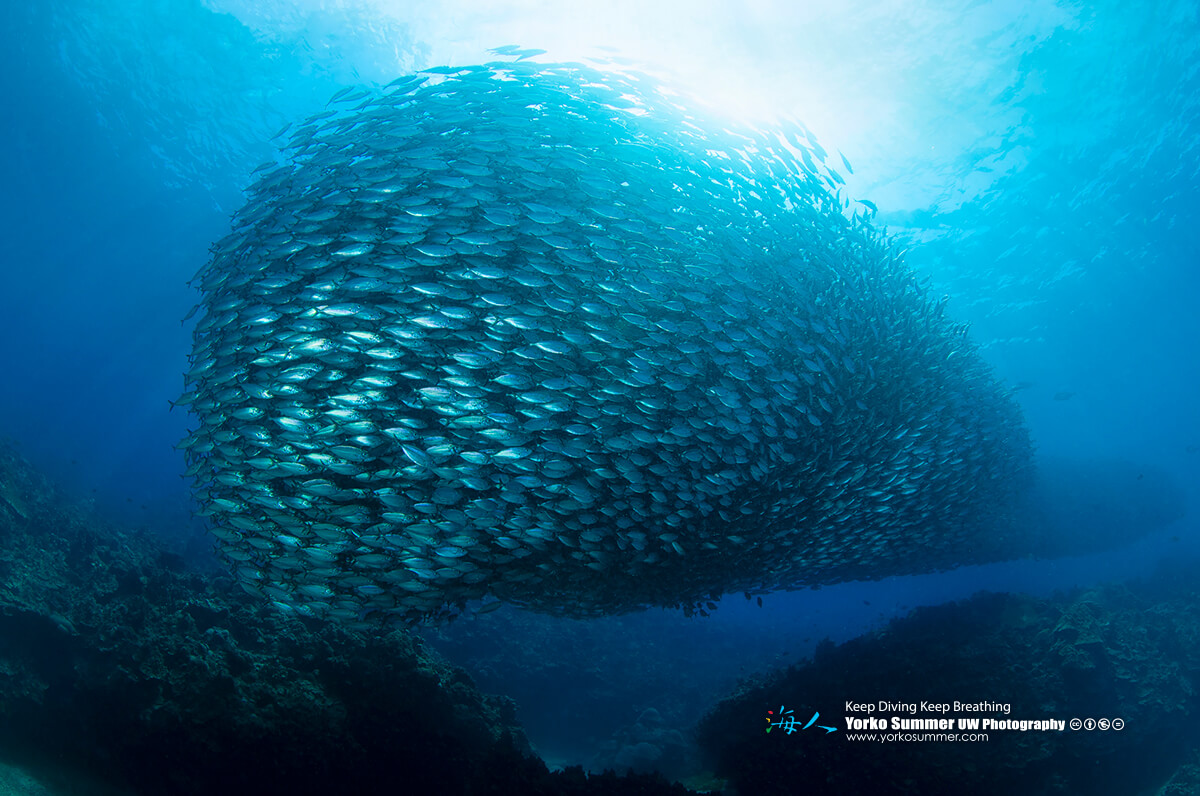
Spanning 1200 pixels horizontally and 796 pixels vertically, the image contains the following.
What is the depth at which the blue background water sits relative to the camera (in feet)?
45.4

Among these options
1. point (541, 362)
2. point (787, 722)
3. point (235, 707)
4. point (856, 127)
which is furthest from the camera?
point (856, 127)

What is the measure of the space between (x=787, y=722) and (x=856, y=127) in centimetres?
1688

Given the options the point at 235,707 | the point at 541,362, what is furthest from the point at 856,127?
the point at 235,707

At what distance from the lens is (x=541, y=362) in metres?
6.07

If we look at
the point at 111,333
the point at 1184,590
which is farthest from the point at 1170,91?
the point at 111,333

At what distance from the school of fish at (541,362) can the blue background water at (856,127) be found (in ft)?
5.97

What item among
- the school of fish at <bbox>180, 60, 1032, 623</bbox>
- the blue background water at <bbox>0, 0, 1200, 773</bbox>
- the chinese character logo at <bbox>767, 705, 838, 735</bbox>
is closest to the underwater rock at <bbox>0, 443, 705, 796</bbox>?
the school of fish at <bbox>180, 60, 1032, 623</bbox>

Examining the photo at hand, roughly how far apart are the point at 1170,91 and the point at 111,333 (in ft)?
235

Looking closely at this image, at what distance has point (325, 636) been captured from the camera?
7.54m

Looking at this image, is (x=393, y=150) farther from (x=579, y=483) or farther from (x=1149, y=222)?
(x=1149, y=222)

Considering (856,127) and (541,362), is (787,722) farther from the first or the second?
(856,127)

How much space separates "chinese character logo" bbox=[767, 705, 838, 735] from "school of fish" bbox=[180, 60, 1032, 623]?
2105 millimetres

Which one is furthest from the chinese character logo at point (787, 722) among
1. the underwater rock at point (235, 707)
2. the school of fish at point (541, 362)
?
the underwater rock at point (235, 707)

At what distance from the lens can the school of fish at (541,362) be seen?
5.28 m
